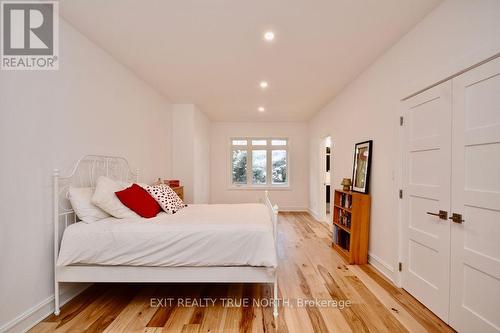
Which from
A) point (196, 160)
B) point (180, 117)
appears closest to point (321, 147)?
point (196, 160)

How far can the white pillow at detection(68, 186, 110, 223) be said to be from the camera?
2.08 m

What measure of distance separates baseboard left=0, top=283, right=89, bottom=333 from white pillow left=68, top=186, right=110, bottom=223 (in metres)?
0.74

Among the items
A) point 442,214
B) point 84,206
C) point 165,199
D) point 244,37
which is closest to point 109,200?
point 84,206

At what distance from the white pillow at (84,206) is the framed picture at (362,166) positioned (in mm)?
3222

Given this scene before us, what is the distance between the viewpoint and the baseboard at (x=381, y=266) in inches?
103

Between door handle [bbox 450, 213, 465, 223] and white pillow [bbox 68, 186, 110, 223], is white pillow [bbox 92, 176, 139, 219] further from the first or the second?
door handle [bbox 450, 213, 465, 223]

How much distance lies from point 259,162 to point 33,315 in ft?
18.6

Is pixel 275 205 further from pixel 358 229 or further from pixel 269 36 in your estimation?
pixel 269 36

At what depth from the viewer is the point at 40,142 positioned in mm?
1921

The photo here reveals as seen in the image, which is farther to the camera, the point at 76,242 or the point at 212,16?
the point at 212,16

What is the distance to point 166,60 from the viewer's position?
9.66 ft

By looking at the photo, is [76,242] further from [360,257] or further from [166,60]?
[360,257]

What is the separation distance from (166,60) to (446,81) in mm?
3022

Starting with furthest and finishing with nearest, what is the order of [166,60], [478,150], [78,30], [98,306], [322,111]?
[322,111] → [166,60] → [78,30] → [98,306] → [478,150]
